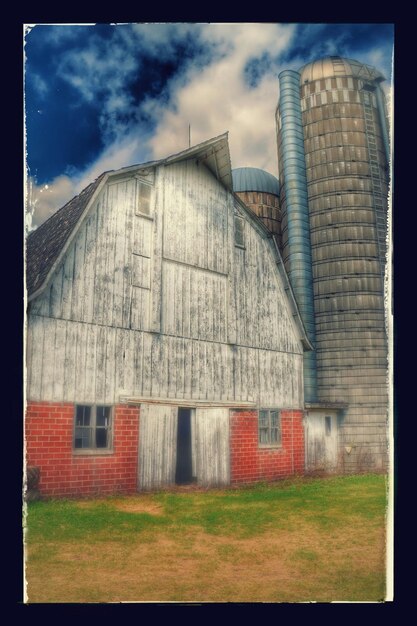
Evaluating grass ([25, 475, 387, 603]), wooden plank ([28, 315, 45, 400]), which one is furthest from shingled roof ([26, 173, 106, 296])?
grass ([25, 475, 387, 603])

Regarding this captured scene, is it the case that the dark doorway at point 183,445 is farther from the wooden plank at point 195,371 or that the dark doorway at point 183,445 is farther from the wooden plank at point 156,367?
the wooden plank at point 156,367

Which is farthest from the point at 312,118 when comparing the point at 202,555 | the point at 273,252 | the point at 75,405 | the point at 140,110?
the point at 202,555

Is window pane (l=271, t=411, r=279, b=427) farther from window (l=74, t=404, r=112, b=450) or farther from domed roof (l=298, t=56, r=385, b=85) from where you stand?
domed roof (l=298, t=56, r=385, b=85)

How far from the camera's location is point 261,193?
2403cm

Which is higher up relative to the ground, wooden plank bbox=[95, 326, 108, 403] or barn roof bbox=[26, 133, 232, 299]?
barn roof bbox=[26, 133, 232, 299]

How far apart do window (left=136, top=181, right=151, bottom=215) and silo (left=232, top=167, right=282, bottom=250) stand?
35.6 ft

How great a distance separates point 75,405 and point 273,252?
23.0ft

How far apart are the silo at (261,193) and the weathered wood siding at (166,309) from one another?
8.77 meters

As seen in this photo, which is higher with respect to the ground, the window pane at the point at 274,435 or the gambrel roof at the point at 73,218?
the gambrel roof at the point at 73,218

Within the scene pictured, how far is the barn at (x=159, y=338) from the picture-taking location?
1059cm

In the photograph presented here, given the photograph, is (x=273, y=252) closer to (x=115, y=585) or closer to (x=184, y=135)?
(x=184, y=135)

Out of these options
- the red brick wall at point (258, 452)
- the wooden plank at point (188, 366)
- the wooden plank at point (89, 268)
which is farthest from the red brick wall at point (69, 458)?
the red brick wall at point (258, 452)

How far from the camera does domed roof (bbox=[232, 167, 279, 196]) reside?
2425 cm

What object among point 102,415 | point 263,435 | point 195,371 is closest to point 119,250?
point 195,371
